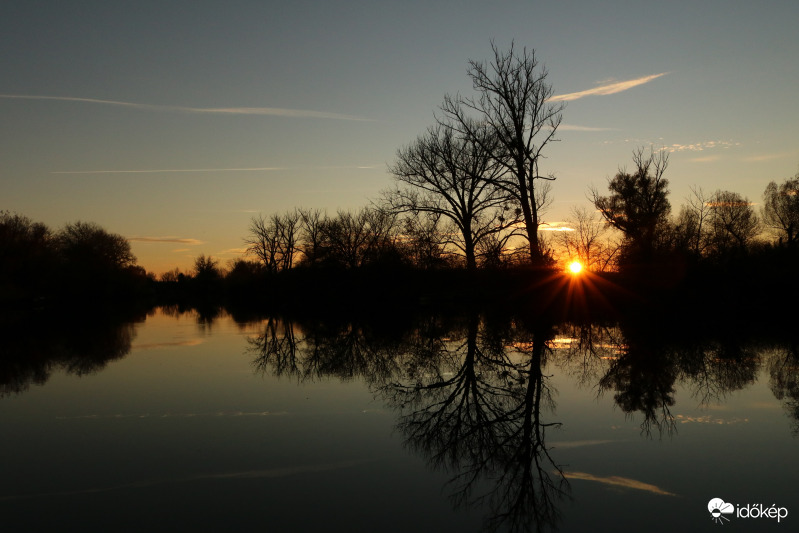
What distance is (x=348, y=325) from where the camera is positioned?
88.2 ft

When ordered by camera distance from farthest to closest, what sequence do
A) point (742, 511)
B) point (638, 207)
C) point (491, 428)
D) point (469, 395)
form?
1. point (638, 207)
2. point (469, 395)
3. point (491, 428)
4. point (742, 511)

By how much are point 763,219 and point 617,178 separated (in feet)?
64.4

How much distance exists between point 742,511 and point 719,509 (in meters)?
0.18

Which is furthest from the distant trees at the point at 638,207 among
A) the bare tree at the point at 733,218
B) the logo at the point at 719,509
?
the logo at the point at 719,509

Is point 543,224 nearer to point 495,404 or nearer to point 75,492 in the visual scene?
point 495,404

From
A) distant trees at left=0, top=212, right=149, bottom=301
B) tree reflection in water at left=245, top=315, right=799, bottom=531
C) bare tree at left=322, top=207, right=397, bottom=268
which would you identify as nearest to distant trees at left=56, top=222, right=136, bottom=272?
distant trees at left=0, top=212, right=149, bottom=301

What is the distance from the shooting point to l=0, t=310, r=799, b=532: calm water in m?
5.42

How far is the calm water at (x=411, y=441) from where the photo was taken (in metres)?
5.42

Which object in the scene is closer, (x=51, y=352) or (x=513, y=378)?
(x=513, y=378)

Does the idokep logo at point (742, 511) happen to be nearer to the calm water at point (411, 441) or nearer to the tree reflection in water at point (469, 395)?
the calm water at point (411, 441)

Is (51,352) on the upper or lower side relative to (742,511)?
upper

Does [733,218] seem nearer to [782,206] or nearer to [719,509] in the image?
[782,206]

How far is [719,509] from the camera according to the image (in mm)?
5348

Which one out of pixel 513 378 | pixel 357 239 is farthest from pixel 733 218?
pixel 513 378
